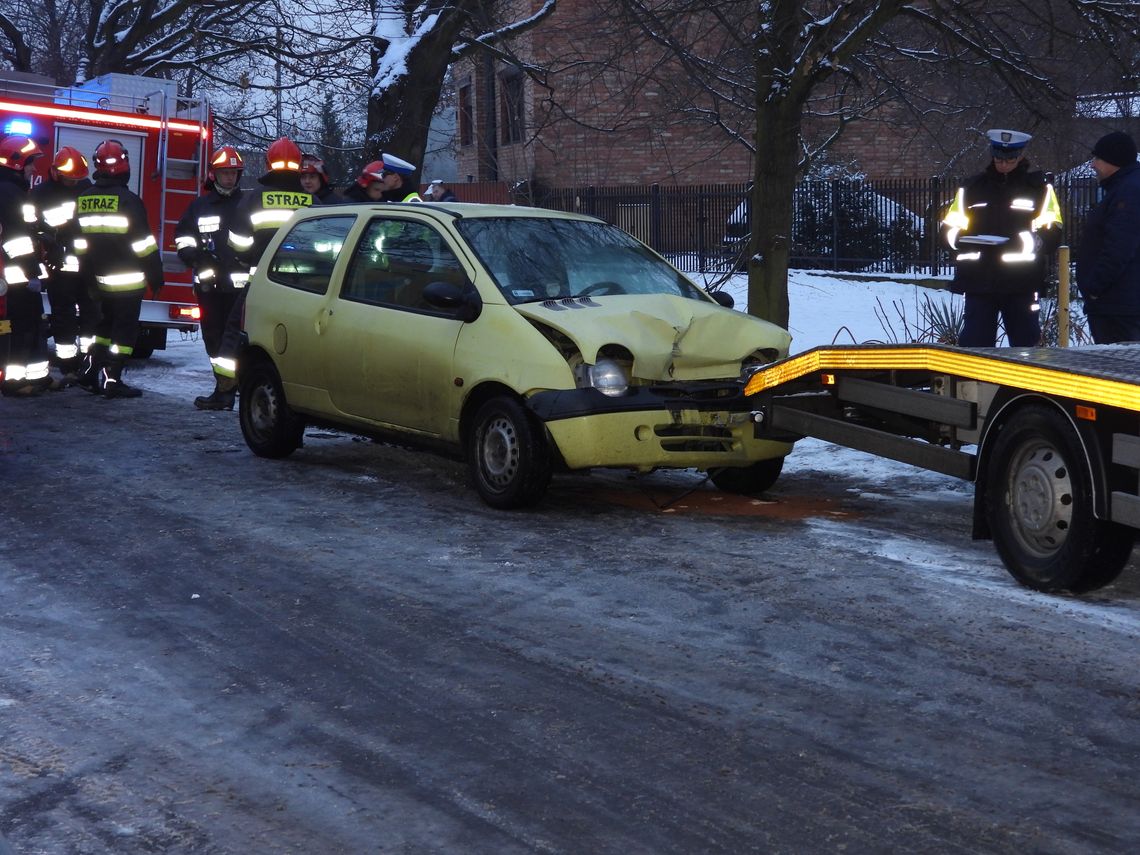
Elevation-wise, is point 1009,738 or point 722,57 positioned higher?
point 722,57

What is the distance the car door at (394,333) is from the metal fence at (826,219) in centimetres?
1225

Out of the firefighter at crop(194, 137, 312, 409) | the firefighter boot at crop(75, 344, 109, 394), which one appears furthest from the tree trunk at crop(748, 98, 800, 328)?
the firefighter boot at crop(75, 344, 109, 394)

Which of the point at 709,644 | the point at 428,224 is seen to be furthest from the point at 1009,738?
the point at 428,224

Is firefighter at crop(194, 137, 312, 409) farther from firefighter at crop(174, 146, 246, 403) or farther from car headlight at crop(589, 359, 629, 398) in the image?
car headlight at crop(589, 359, 629, 398)

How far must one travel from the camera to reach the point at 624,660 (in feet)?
17.3

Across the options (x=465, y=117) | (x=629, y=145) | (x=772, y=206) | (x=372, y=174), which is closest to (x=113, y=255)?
(x=372, y=174)

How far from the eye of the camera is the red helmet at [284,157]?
39.5ft

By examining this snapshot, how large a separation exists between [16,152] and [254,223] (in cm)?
231

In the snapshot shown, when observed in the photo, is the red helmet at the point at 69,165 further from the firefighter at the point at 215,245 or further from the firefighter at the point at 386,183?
the firefighter at the point at 386,183

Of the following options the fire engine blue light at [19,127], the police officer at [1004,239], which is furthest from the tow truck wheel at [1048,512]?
the fire engine blue light at [19,127]

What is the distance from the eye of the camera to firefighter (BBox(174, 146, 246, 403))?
12539 millimetres

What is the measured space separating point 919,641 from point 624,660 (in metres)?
1.09

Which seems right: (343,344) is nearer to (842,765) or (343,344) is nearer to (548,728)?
(548,728)

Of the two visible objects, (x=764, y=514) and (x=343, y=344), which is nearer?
(x=764, y=514)
